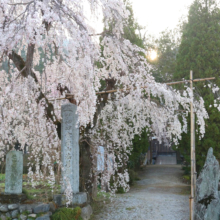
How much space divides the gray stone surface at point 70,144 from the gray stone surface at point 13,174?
1221 mm

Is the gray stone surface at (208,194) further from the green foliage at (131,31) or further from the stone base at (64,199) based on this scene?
the green foliage at (131,31)

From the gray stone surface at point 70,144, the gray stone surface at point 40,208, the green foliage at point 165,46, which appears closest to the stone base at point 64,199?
the gray stone surface at point 70,144

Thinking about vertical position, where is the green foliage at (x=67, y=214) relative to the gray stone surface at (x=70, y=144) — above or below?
below

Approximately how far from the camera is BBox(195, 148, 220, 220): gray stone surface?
5941mm

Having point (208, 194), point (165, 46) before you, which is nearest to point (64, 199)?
point (208, 194)

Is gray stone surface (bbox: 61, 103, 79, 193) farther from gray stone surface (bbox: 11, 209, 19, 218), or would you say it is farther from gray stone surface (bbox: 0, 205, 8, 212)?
gray stone surface (bbox: 0, 205, 8, 212)

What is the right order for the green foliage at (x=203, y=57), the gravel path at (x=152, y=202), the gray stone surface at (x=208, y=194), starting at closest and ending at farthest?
the gray stone surface at (x=208, y=194) < the gravel path at (x=152, y=202) < the green foliage at (x=203, y=57)

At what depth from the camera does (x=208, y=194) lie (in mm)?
6090

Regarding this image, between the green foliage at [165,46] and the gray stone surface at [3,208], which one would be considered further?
the green foliage at [165,46]

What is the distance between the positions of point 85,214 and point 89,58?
412cm

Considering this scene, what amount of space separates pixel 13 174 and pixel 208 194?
467cm

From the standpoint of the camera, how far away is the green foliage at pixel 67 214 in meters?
6.68

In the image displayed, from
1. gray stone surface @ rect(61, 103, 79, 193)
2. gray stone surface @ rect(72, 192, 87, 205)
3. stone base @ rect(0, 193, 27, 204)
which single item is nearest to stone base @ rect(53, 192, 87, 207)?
gray stone surface @ rect(72, 192, 87, 205)

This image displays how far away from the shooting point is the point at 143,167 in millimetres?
20219
